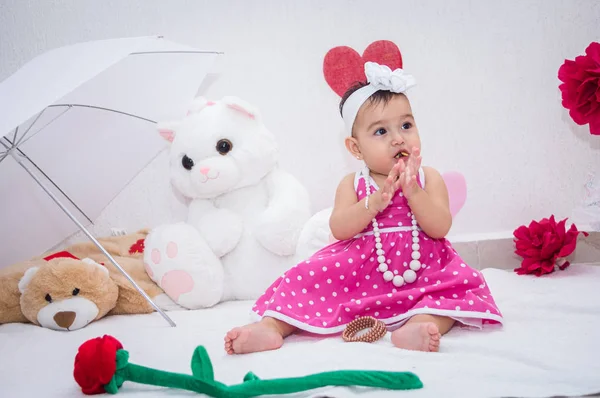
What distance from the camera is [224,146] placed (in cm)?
163

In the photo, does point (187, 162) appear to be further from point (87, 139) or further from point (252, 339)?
point (252, 339)

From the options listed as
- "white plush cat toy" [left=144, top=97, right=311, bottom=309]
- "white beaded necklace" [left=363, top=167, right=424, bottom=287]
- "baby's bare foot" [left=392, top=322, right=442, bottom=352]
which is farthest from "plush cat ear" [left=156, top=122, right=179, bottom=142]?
"baby's bare foot" [left=392, top=322, right=442, bottom=352]

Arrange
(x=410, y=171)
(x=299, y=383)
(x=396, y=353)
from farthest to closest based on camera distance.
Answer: (x=410, y=171)
(x=396, y=353)
(x=299, y=383)

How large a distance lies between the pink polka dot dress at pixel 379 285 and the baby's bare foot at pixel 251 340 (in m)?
0.07

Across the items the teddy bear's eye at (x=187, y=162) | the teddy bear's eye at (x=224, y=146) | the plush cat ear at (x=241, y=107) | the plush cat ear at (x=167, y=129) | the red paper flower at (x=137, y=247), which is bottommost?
the red paper flower at (x=137, y=247)

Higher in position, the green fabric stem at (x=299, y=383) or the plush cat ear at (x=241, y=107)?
the plush cat ear at (x=241, y=107)

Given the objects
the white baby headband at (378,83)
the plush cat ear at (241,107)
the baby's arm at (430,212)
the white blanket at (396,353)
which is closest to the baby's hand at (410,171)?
the baby's arm at (430,212)

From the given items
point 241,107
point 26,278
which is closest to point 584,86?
point 241,107

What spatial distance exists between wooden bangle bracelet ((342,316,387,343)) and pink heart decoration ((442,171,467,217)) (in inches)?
27.5

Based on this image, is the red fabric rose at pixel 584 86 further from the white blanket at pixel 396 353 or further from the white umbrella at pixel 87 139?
the white umbrella at pixel 87 139

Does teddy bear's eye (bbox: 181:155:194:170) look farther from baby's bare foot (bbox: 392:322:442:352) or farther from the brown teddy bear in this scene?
baby's bare foot (bbox: 392:322:442:352)

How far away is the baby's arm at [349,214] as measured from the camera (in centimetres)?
129

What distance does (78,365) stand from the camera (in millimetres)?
959

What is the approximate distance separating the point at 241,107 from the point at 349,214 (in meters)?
0.49
